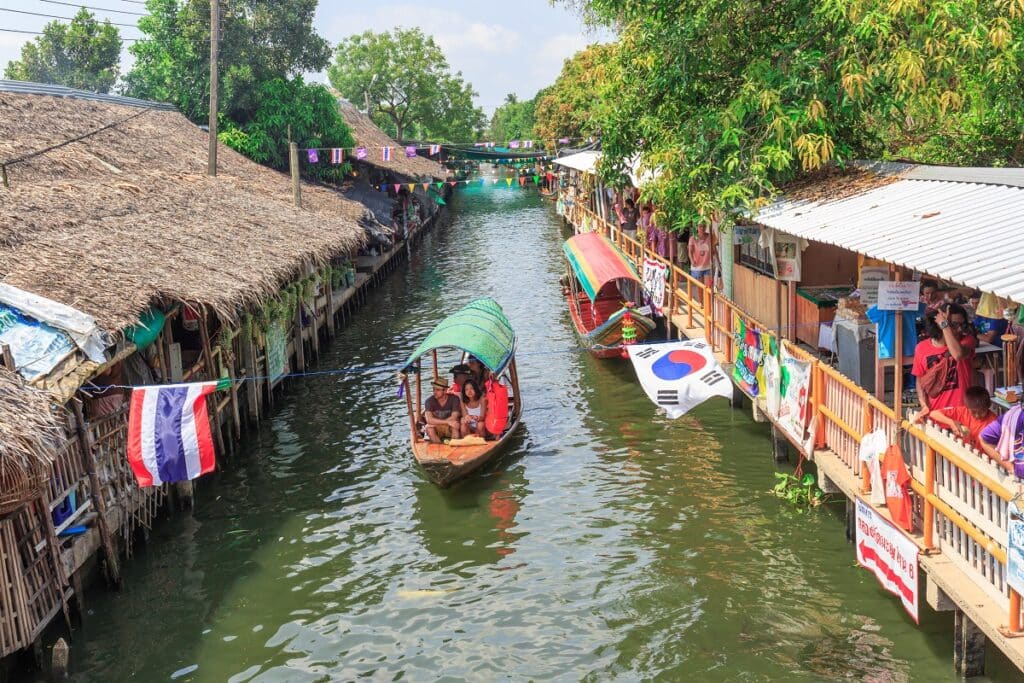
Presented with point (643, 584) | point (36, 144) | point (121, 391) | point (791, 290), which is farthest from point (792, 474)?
point (36, 144)

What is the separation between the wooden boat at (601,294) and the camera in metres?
20.9

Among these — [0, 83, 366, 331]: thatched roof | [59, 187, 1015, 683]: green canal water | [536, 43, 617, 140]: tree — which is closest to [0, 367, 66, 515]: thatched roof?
[0, 83, 366, 331]: thatched roof

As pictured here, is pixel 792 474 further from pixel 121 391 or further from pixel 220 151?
pixel 220 151

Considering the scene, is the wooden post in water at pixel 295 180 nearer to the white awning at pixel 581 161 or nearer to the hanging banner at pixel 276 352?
the hanging banner at pixel 276 352

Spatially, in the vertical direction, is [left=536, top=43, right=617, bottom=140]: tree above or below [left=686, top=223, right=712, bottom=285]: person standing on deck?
above

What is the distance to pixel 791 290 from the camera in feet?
46.8

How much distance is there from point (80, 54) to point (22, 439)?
5719 centimetres

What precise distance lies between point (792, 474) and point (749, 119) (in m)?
5.68

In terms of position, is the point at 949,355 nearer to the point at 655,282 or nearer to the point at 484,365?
the point at 484,365

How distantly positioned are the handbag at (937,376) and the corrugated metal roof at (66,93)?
21.3 metres

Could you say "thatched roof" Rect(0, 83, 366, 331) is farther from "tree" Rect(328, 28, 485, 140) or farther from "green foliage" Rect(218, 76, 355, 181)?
"tree" Rect(328, 28, 485, 140)

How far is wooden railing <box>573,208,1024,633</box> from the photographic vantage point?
742 cm

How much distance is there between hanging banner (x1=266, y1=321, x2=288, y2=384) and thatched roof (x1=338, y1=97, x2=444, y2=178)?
20304mm

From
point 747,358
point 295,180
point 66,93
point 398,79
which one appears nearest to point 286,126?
point 66,93
